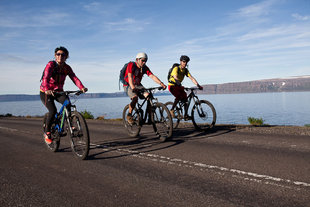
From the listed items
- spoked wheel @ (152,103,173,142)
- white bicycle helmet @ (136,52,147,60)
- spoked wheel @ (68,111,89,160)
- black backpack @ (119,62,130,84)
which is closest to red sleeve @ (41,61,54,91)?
spoked wheel @ (68,111,89,160)

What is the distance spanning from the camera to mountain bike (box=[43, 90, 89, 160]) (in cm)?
506

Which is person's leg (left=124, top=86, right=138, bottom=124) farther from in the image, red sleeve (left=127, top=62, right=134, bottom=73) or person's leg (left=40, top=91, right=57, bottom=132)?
person's leg (left=40, top=91, right=57, bottom=132)

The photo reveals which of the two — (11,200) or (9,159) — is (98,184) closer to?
(11,200)

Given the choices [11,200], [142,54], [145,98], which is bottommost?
[11,200]

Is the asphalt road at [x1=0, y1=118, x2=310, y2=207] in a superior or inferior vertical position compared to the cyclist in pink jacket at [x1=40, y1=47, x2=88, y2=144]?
inferior

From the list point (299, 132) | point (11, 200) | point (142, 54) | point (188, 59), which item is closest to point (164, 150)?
point (142, 54)

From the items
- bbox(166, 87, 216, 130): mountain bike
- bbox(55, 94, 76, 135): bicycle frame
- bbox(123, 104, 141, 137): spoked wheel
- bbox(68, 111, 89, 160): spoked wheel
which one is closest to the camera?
bbox(68, 111, 89, 160): spoked wheel

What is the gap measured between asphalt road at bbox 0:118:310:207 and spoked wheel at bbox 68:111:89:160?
208 mm

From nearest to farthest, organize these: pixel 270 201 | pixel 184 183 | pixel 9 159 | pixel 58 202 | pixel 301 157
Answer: pixel 270 201, pixel 58 202, pixel 184 183, pixel 301 157, pixel 9 159

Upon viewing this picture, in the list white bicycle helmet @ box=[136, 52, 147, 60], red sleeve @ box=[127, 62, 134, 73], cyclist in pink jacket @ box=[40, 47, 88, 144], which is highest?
white bicycle helmet @ box=[136, 52, 147, 60]

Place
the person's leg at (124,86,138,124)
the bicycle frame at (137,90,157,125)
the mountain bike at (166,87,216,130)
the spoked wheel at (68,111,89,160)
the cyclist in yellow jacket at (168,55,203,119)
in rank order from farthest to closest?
the cyclist in yellow jacket at (168,55,203,119)
the mountain bike at (166,87,216,130)
the person's leg at (124,86,138,124)
the bicycle frame at (137,90,157,125)
the spoked wheel at (68,111,89,160)

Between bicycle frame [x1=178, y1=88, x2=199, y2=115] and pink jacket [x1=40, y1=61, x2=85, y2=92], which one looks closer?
pink jacket [x1=40, y1=61, x2=85, y2=92]

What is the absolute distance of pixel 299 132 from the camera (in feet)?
25.5

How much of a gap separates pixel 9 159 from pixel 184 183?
4.45m
